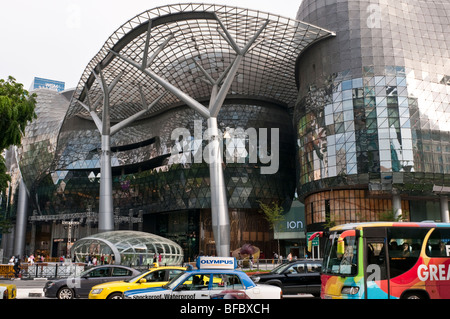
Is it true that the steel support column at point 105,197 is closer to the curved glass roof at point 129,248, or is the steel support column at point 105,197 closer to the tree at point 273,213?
the curved glass roof at point 129,248

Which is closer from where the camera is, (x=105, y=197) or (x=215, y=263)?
(x=215, y=263)

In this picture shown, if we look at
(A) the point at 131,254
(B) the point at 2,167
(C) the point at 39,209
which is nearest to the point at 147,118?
(C) the point at 39,209

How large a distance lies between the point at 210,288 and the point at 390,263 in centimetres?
591

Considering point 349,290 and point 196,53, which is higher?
point 196,53

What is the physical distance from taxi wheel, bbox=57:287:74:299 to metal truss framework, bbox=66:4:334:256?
20890 millimetres

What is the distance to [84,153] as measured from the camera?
74.8 meters

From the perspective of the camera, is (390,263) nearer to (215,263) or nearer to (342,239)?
(342,239)

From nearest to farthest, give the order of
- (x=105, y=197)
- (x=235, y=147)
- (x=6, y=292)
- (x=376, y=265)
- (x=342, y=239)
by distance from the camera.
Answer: (x=6, y=292) < (x=376, y=265) < (x=342, y=239) < (x=105, y=197) < (x=235, y=147)

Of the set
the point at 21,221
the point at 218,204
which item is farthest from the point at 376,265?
the point at 21,221

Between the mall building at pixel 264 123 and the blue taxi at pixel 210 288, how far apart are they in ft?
86.9

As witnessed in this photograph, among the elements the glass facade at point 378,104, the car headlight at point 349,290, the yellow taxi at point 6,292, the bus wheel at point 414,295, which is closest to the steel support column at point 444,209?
the glass facade at point 378,104

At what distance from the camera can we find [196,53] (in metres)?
54.2

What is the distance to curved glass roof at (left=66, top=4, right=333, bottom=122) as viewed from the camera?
147 feet

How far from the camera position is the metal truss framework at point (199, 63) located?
4059cm
